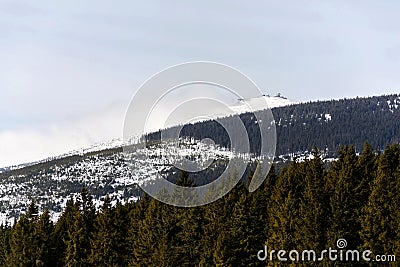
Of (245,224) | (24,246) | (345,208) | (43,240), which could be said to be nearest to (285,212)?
(245,224)

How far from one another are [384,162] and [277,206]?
32.9ft

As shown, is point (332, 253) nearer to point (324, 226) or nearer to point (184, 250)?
point (324, 226)

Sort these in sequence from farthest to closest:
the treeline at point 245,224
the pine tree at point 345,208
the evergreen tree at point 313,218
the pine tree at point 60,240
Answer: the pine tree at point 60,240 → the evergreen tree at point 313,218 → the pine tree at point 345,208 → the treeline at point 245,224

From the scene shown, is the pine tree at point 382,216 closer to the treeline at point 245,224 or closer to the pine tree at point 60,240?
the treeline at point 245,224

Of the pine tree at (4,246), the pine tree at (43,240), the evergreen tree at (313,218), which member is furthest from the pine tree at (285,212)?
the pine tree at (4,246)

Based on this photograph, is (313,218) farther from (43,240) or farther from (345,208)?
(43,240)

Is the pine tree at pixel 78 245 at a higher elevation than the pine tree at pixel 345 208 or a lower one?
lower

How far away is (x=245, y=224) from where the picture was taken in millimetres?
51625

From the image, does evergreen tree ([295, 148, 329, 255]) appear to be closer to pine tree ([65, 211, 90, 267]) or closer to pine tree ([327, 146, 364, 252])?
pine tree ([327, 146, 364, 252])

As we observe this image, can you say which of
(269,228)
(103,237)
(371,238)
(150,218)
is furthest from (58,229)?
(371,238)

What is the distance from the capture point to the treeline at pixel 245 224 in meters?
44.6

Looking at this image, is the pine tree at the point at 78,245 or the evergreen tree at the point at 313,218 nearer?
the evergreen tree at the point at 313,218

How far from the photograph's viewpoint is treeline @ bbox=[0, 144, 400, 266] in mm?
44562

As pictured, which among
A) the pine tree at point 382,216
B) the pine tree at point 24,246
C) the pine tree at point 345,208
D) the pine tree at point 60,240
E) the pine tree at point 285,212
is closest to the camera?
the pine tree at point 382,216
